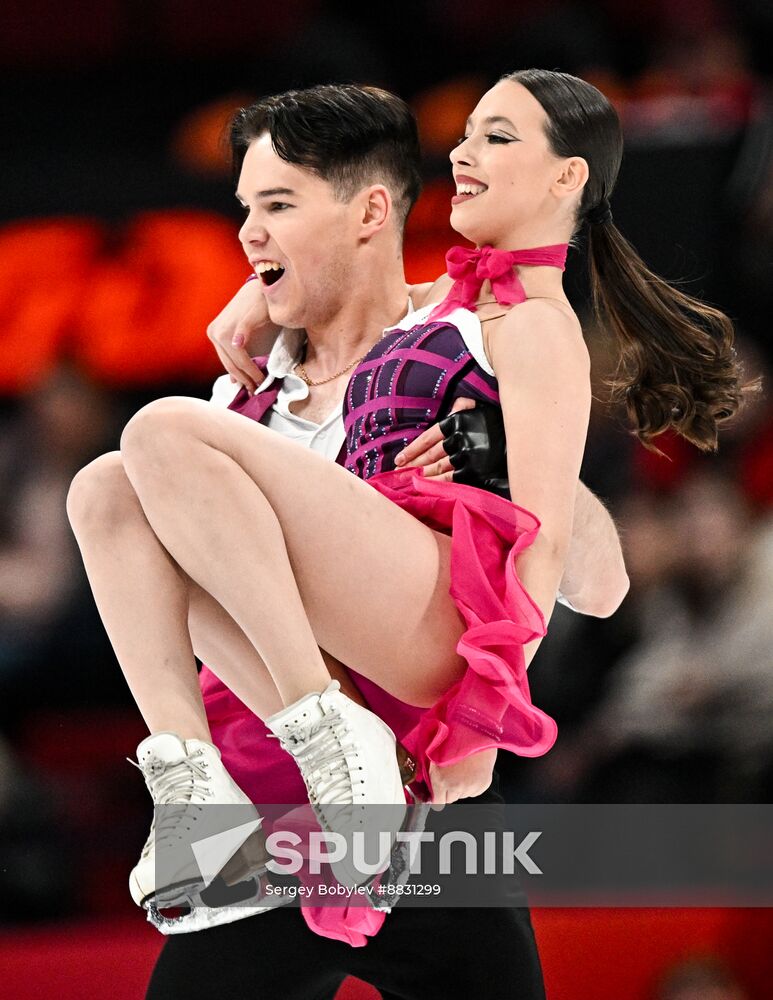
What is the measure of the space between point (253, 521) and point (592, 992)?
199cm

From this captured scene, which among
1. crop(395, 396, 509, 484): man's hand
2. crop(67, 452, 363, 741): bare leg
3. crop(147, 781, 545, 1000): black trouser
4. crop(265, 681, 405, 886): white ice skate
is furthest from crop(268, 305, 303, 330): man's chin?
crop(147, 781, 545, 1000): black trouser

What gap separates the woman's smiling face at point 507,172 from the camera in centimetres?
206

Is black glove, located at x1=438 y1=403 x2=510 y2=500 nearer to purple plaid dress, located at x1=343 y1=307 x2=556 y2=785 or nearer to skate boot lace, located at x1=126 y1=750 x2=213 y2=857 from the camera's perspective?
purple plaid dress, located at x1=343 y1=307 x2=556 y2=785

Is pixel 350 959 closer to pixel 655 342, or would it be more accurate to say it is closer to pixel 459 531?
pixel 459 531

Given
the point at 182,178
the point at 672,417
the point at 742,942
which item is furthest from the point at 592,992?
the point at 182,178

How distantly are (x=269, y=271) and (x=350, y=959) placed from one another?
1076 millimetres

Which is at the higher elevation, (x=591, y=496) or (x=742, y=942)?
(x=591, y=496)

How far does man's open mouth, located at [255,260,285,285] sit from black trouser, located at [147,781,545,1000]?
947 mm

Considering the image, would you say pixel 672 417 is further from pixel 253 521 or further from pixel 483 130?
pixel 253 521

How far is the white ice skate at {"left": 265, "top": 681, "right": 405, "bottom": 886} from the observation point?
173 cm

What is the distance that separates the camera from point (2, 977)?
3303 mm

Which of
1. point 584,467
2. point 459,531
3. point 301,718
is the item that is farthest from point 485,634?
point 584,467

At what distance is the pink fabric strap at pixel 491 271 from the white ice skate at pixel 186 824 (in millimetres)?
745

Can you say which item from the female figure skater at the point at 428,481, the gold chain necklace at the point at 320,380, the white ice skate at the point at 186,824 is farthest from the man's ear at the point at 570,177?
the white ice skate at the point at 186,824
